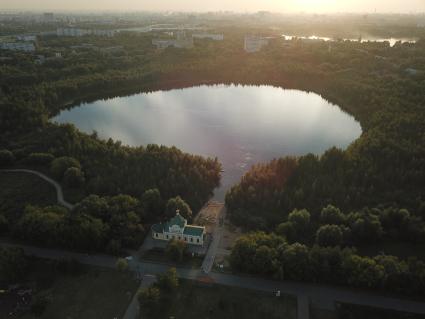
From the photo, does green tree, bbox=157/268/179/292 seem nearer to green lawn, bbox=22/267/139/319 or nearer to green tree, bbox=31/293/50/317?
green lawn, bbox=22/267/139/319

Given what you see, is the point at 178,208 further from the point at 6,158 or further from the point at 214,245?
the point at 6,158

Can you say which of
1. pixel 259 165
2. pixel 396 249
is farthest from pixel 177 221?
pixel 396 249

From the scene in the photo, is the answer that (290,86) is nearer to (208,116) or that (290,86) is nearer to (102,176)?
(208,116)

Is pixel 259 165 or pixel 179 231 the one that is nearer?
pixel 179 231

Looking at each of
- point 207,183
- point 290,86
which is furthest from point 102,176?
point 290,86

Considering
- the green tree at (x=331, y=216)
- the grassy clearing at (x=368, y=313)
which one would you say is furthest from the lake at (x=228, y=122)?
the grassy clearing at (x=368, y=313)

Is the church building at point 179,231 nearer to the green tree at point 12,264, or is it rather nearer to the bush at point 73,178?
the green tree at point 12,264

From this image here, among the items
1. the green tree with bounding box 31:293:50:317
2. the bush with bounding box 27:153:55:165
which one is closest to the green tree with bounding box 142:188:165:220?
the green tree with bounding box 31:293:50:317
